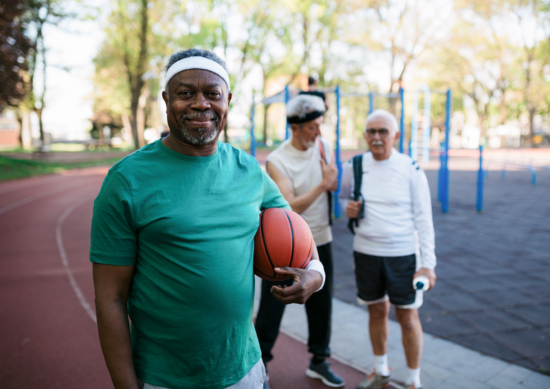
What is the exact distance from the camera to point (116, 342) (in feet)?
5.00

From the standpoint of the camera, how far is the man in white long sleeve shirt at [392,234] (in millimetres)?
3066

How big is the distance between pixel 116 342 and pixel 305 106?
7.33 ft

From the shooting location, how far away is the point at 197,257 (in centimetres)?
153

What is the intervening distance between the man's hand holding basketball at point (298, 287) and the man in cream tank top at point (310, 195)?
135cm

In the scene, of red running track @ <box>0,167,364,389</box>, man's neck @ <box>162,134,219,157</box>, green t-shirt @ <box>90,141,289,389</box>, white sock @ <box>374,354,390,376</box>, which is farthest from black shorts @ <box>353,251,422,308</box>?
man's neck @ <box>162,134,219,157</box>

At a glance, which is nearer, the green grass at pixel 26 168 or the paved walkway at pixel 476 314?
the paved walkway at pixel 476 314

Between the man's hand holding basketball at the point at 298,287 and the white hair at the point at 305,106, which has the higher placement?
the white hair at the point at 305,106

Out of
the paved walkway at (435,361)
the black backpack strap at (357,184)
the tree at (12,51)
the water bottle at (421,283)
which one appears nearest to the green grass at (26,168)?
the tree at (12,51)

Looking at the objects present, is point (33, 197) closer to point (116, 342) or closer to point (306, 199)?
point (306, 199)

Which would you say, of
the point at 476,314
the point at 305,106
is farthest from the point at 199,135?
the point at 476,314

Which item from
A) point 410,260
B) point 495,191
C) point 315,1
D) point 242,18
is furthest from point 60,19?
point 410,260

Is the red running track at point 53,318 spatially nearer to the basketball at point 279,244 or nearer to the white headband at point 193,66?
the basketball at point 279,244

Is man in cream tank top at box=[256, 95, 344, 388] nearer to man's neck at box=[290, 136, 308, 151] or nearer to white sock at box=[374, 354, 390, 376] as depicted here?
man's neck at box=[290, 136, 308, 151]

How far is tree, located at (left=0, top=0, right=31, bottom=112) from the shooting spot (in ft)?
55.2
